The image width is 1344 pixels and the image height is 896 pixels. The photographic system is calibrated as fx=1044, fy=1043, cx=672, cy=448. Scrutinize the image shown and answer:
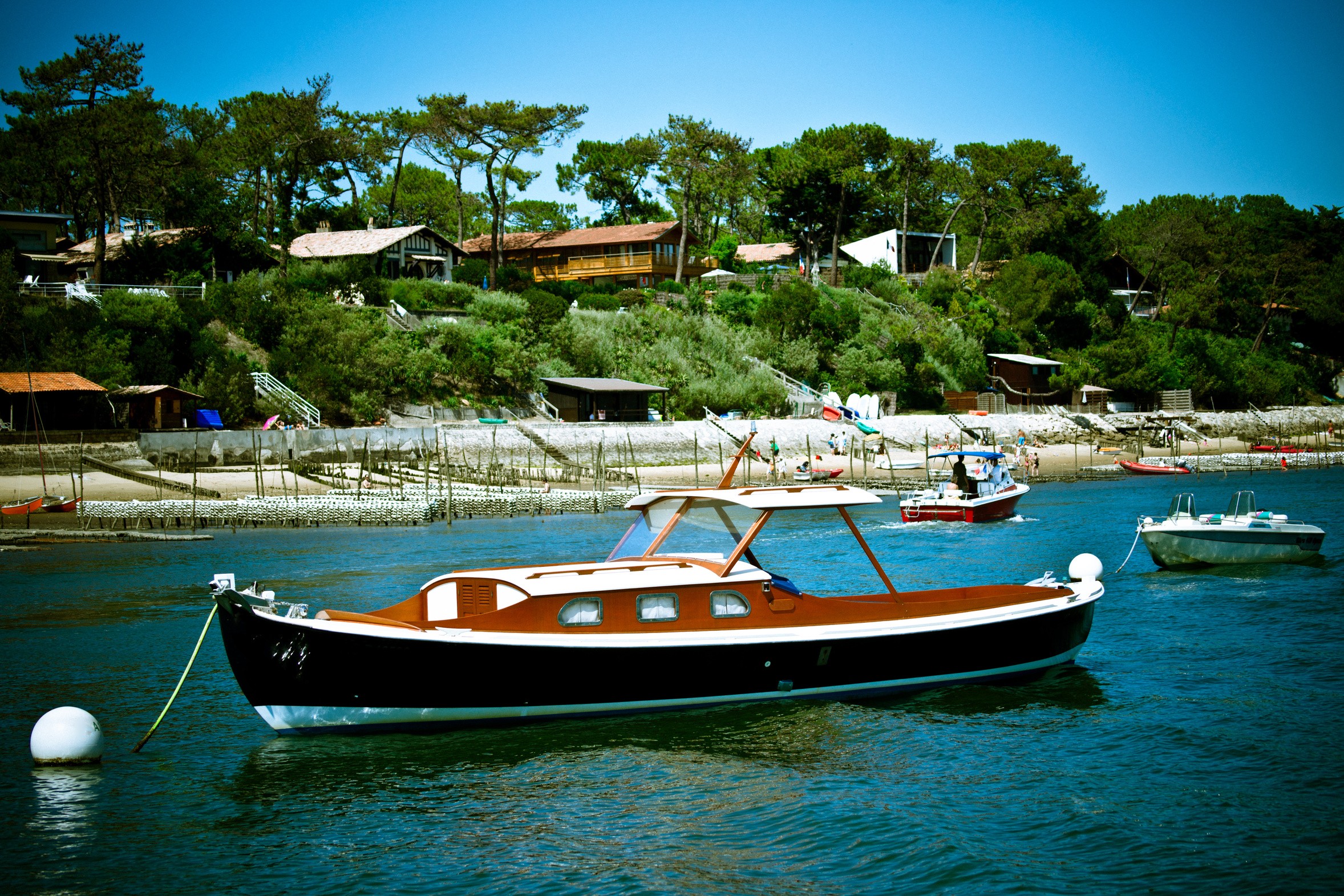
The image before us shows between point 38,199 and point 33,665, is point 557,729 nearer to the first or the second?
point 33,665

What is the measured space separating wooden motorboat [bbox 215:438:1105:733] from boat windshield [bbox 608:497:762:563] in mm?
28

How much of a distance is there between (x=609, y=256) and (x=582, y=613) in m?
71.0

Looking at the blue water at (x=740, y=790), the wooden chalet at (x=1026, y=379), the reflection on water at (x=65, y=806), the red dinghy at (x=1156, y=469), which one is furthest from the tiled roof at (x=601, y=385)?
the reflection on water at (x=65, y=806)

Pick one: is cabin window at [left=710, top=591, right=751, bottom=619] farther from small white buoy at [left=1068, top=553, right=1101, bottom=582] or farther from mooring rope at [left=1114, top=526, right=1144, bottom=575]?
mooring rope at [left=1114, top=526, right=1144, bottom=575]

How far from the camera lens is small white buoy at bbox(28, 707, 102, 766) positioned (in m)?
12.0

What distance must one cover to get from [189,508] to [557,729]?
92.1ft

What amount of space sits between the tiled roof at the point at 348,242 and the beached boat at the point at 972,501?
44.3 m

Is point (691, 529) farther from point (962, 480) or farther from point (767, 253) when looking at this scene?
point (767, 253)

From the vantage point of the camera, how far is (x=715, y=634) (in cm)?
1260

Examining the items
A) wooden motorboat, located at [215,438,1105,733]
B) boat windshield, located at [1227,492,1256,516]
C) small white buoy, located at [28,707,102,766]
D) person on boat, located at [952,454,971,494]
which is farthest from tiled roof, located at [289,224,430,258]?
small white buoy, located at [28,707,102,766]

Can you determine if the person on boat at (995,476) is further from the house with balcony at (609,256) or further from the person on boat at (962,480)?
the house with balcony at (609,256)

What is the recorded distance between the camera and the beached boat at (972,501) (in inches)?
1371

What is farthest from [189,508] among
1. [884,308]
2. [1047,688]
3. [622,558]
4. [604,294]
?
[884,308]

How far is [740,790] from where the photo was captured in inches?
444
